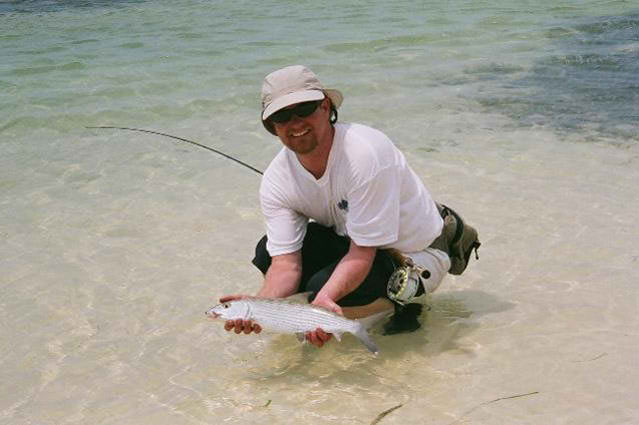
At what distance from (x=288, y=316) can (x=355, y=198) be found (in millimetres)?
546

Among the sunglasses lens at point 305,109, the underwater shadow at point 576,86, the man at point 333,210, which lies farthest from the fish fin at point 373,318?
the underwater shadow at point 576,86

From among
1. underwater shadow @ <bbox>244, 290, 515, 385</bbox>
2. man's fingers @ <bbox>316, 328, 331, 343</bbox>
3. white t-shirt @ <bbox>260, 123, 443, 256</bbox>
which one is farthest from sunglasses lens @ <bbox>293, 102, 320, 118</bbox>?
underwater shadow @ <bbox>244, 290, 515, 385</bbox>

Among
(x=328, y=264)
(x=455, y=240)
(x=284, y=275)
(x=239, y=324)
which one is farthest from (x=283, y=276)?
(x=455, y=240)

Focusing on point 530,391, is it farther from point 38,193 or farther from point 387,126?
point 387,126

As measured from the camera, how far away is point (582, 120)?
8031 mm

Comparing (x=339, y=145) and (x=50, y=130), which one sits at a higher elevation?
(x=339, y=145)

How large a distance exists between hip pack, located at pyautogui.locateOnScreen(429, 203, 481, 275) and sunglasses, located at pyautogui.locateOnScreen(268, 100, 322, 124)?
93 centimetres

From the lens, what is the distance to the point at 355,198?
138 inches

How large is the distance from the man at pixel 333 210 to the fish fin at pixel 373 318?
0.11ft

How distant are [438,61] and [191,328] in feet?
24.8

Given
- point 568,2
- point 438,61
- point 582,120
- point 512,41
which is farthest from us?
point 568,2

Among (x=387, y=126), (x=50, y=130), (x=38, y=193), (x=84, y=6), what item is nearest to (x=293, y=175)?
(x=38, y=193)

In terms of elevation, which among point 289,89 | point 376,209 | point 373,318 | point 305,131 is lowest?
Answer: point 373,318

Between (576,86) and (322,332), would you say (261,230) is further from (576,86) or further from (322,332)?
(576,86)
